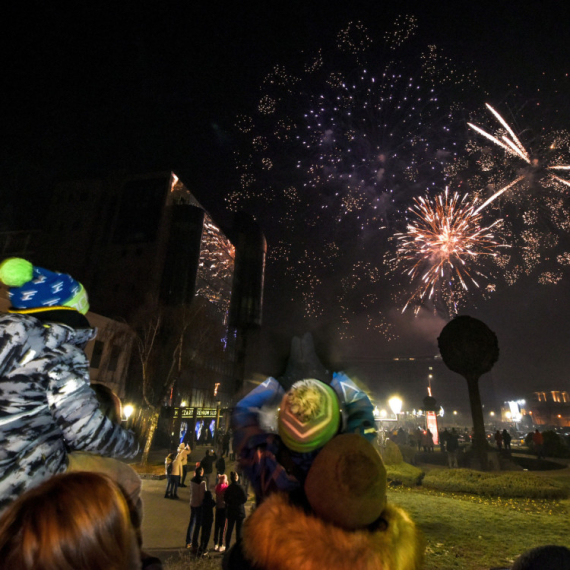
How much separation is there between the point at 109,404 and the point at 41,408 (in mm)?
619

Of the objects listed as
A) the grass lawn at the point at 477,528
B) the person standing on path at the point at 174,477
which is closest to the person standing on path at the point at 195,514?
the grass lawn at the point at 477,528

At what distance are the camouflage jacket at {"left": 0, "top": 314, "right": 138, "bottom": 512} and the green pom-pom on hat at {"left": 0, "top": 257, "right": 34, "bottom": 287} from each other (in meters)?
0.30

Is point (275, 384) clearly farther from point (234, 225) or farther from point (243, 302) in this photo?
point (234, 225)

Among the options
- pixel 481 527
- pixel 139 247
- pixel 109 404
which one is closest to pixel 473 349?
pixel 481 527

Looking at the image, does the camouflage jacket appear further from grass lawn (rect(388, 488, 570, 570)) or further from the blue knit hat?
grass lawn (rect(388, 488, 570, 570))

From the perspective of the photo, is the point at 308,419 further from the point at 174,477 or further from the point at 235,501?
the point at 174,477

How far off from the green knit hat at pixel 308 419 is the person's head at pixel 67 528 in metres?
1.19

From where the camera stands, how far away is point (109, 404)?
2.34 m

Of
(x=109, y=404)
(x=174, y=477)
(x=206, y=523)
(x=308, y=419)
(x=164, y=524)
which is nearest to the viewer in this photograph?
(x=308, y=419)

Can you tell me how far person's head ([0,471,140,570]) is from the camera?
3.21ft

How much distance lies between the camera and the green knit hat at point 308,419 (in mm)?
2156

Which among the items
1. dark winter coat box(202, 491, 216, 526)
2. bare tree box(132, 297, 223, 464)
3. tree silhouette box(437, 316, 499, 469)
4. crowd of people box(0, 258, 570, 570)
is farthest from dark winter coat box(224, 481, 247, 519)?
bare tree box(132, 297, 223, 464)

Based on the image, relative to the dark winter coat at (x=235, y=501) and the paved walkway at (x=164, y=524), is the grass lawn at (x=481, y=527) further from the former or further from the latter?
the paved walkway at (x=164, y=524)

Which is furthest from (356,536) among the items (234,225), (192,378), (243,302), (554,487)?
(234,225)
